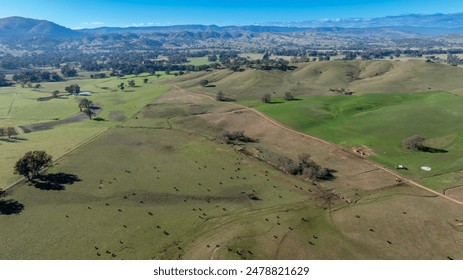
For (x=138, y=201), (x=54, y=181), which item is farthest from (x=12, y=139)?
(x=138, y=201)

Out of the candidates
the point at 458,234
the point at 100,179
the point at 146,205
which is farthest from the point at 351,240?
the point at 100,179

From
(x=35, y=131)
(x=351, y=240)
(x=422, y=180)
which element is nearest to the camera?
(x=351, y=240)

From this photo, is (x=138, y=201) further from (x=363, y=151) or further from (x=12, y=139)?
(x=12, y=139)

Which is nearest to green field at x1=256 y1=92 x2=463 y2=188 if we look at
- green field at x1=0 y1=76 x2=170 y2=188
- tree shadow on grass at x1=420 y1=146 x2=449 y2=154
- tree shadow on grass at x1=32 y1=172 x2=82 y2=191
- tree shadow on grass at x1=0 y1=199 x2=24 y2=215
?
tree shadow on grass at x1=420 y1=146 x2=449 y2=154

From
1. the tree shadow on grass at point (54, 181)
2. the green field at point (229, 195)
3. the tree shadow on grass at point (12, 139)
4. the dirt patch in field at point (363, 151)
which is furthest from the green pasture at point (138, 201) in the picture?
the tree shadow on grass at point (12, 139)

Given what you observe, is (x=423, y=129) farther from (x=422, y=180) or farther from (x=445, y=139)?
(x=422, y=180)

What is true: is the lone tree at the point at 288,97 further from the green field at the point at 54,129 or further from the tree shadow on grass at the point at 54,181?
the tree shadow on grass at the point at 54,181

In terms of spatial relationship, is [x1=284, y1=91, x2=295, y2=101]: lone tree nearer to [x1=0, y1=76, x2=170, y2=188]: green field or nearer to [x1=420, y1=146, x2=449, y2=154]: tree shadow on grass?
[x1=0, y1=76, x2=170, y2=188]: green field
